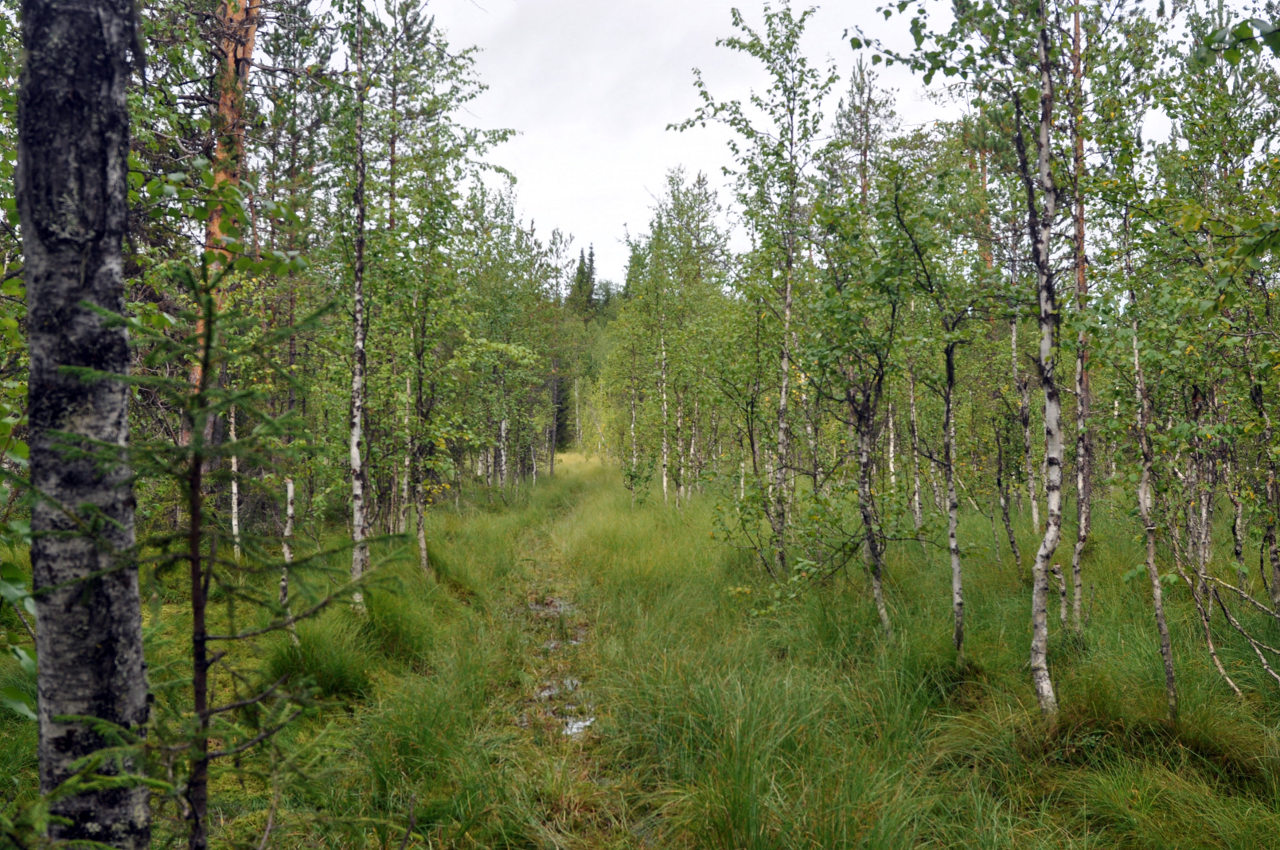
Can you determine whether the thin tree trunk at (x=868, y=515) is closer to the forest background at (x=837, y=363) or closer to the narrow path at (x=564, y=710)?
the forest background at (x=837, y=363)

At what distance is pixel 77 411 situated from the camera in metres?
1.48

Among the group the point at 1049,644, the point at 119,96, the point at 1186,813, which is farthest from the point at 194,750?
the point at 1049,644

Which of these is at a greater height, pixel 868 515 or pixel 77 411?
pixel 77 411

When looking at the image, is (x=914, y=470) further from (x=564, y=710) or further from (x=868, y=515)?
(x=564, y=710)

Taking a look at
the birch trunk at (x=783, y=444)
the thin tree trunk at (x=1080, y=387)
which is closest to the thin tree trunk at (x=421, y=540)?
the birch trunk at (x=783, y=444)

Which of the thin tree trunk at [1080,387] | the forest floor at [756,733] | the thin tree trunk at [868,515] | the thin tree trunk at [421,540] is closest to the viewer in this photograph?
the forest floor at [756,733]

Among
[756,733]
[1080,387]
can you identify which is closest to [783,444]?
[1080,387]

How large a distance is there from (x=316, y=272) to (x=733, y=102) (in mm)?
6507

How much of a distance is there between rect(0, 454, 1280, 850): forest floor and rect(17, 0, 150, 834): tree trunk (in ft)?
0.70

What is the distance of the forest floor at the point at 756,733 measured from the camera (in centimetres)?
333

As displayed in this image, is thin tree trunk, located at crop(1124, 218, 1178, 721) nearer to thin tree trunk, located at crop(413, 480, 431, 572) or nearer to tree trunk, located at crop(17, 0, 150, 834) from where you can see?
tree trunk, located at crop(17, 0, 150, 834)

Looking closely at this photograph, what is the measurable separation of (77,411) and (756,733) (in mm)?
4184

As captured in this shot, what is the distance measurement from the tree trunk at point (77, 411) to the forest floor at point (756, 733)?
21 cm

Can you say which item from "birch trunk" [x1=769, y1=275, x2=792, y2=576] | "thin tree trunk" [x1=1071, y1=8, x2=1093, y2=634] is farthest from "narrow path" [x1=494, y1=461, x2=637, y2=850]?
"thin tree trunk" [x1=1071, y1=8, x2=1093, y2=634]
